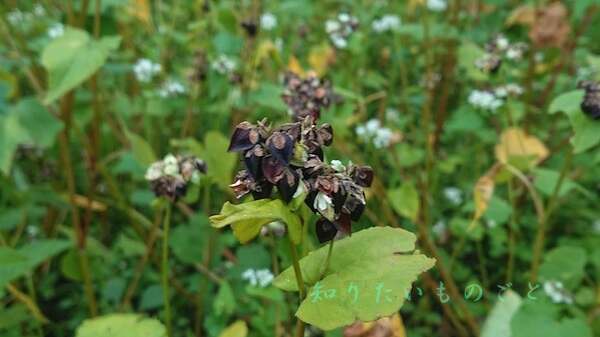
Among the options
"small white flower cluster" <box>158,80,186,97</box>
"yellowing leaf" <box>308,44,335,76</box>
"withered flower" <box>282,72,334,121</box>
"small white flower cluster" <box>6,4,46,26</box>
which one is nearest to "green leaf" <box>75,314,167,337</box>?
"withered flower" <box>282,72,334,121</box>

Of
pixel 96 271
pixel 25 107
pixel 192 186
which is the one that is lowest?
pixel 96 271

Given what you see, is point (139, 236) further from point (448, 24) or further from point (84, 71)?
point (448, 24)

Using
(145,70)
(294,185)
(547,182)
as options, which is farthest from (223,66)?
(294,185)

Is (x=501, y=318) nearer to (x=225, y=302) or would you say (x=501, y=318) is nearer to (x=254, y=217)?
(x=225, y=302)

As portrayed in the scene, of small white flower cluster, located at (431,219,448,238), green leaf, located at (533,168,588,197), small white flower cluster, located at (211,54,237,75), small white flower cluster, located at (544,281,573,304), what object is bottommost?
small white flower cluster, located at (544,281,573,304)

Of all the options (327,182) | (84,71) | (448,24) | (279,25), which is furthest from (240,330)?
(279,25)

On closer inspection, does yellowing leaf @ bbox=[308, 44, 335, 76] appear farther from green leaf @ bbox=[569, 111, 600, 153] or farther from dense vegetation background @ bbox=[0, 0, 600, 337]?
green leaf @ bbox=[569, 111, 600, 153]
